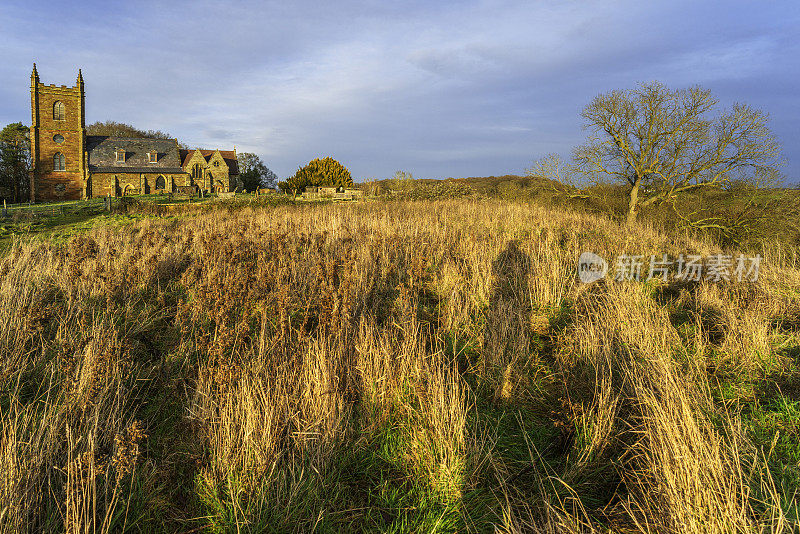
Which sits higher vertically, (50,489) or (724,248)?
(724,248)

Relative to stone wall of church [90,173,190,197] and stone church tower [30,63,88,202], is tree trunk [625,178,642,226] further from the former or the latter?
stone church tower [30,63,88,202]

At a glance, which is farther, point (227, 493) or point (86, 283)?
point (86, 283)

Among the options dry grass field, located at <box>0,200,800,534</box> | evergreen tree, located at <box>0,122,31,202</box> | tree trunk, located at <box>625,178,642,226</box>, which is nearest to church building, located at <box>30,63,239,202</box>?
evergreen tree, located at <box>0,122,31,202</box>

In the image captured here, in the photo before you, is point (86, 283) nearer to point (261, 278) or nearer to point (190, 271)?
point (190, 271)

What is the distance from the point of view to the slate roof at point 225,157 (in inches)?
2157

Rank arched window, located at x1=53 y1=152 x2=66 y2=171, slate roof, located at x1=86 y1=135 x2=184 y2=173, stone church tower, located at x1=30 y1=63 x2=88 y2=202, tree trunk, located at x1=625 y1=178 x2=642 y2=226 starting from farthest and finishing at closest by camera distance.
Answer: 1. slate roof, located at x1=86 y1=135 x2=184 y2=173
2. arched window, located at x1=53 y1=152 x2=66 y2=171
3. stone church tower, located at x1=30 y1=63 x2=88 y2=202
4. tree trunk, located at x1=625 y1=178 x2=642 y2=226

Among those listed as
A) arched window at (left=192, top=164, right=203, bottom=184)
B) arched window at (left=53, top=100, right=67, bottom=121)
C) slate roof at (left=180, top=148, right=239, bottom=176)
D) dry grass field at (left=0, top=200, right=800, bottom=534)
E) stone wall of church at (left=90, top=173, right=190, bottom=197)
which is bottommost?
dry grass field at (left=0, top=200, right=800, bottom=534)

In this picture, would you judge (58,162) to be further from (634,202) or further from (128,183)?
(634,202)

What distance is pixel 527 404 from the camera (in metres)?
3.59

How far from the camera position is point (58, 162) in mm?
48750

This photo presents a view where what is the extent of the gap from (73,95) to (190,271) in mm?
61052

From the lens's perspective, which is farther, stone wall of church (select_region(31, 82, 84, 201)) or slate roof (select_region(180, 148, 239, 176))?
slate roof (select_region(180, 148, 239, 176))

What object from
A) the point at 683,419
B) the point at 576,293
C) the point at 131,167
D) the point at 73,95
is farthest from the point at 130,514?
the point at 73,95

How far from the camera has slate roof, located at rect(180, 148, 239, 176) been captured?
54781 millimetres
